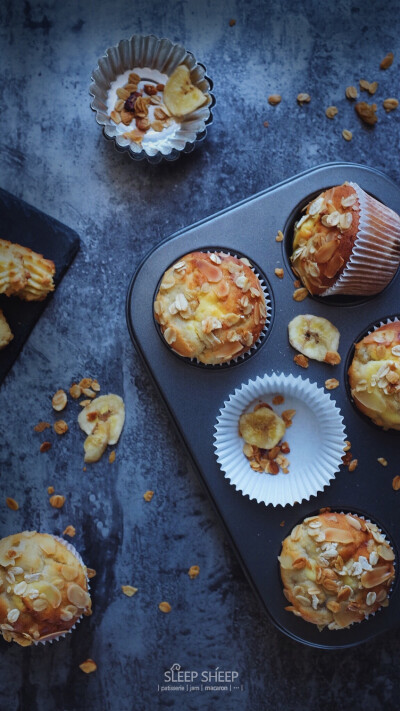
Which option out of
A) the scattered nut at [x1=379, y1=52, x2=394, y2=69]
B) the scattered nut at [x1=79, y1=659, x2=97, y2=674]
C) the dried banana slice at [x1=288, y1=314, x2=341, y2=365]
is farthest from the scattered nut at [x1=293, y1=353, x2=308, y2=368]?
the scattered nut at [x1=79, y1=659, x2=97, y2=674]

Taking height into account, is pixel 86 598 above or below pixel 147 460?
below

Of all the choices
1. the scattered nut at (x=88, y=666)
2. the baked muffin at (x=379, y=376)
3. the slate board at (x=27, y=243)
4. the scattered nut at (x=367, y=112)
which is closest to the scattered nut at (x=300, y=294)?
the baked muffin at (x=379, y=376)

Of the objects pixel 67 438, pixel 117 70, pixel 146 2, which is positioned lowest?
pixel 67 438

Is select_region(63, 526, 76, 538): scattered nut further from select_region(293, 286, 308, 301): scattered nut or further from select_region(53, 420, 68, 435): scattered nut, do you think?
select_region(293, 286, 308, 301): scattered nut

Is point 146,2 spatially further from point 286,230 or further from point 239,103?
point 286,230

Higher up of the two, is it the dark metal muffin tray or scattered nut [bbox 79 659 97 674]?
the dark metal muffin tray

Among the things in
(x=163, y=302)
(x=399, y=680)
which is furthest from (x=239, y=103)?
(x=399, y=680)

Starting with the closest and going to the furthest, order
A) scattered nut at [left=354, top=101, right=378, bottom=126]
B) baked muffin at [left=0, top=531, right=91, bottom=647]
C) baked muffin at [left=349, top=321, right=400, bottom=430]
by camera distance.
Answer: baked muffin at [left=349, top=321, right=400, bottom=430]
baked muffin at [left=0, top=531, right=91, bottom=647]
scattered nut at [left=354, top=101, right=378, bottom=126]
